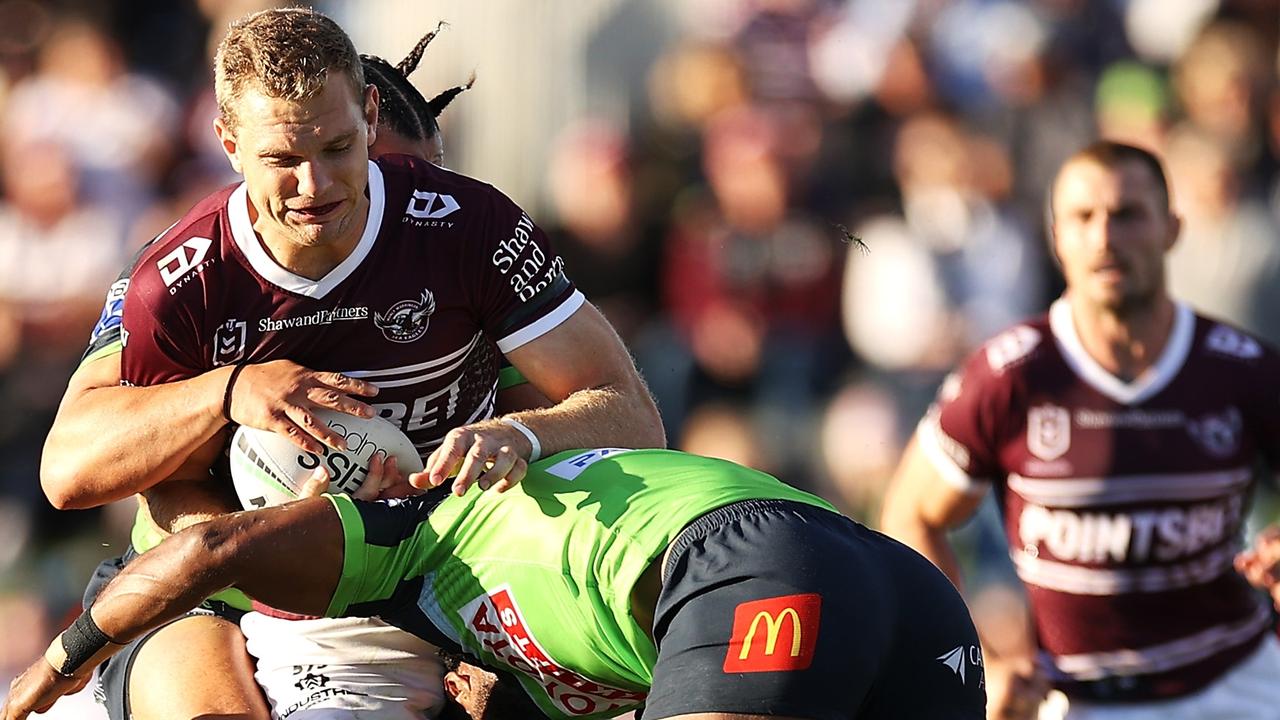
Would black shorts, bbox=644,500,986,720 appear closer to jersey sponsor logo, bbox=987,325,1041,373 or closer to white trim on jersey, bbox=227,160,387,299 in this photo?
white trim on jersey, bbox=227,160,387,299

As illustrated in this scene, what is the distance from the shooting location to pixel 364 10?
10.7m

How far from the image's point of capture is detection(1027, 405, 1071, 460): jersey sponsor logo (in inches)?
249

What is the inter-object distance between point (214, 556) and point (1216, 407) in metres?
3.65

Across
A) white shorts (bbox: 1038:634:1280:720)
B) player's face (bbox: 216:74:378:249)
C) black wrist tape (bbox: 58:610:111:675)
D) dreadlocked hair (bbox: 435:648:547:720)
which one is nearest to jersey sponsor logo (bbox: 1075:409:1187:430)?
white shorts (bbox: 1038:634:1280:720)

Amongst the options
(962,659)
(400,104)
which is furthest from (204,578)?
(400,104)

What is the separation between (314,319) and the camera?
458cm

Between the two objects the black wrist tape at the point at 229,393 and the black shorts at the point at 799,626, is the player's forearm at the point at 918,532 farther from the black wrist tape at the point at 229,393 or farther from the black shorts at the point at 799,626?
the black wrist tape at the point at 229,393

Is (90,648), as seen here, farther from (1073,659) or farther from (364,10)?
(364,10)

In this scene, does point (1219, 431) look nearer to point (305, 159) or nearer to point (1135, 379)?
point (1135, 379)

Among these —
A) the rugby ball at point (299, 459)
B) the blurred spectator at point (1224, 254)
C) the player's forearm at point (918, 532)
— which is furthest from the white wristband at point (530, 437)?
the blurred spectator at point (1224, 254)

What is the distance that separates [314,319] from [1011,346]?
2.76m

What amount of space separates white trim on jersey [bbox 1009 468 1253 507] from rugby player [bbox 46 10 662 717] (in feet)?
6.66

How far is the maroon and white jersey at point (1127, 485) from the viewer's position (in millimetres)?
6258

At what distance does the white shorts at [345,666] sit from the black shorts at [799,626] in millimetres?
1116
